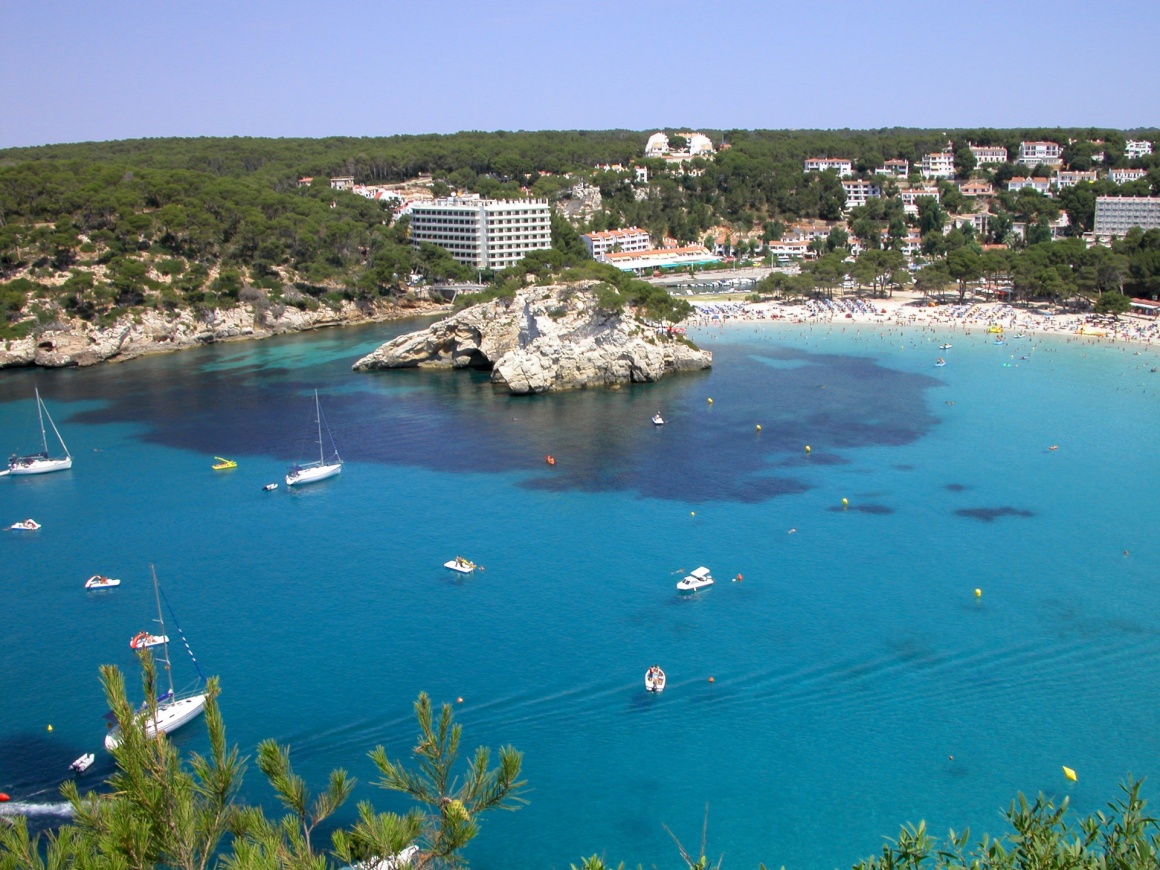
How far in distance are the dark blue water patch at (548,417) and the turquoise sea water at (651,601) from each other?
0.98 ft

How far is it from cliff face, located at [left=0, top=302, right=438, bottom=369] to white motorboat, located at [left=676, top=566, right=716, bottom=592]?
153ft

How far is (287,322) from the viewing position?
69.9m

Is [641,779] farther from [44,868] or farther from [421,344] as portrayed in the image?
[421,344]

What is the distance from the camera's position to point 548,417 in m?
43.8

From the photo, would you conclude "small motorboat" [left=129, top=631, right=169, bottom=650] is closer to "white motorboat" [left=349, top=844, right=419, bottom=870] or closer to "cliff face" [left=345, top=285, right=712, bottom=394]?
"white motorboat" [left=349, top=844, right=419, bottom=870]

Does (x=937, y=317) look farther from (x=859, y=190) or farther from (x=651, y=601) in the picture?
(x=859, y=190)

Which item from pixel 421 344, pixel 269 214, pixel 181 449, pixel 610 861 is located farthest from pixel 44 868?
pixel 269 214

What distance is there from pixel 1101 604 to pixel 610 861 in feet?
48.2

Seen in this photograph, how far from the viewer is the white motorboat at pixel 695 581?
83.4 feet

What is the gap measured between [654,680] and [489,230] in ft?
225

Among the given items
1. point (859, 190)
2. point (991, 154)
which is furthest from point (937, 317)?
point (991, 154)

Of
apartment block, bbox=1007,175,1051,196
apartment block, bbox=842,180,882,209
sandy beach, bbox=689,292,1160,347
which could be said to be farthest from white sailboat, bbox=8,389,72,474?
apartment block, bbox=1007,175,1051,196

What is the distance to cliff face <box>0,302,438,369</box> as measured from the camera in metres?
58.6

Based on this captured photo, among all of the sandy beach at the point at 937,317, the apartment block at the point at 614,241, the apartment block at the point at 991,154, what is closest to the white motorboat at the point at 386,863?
the sandy beach at the point at 937,317
